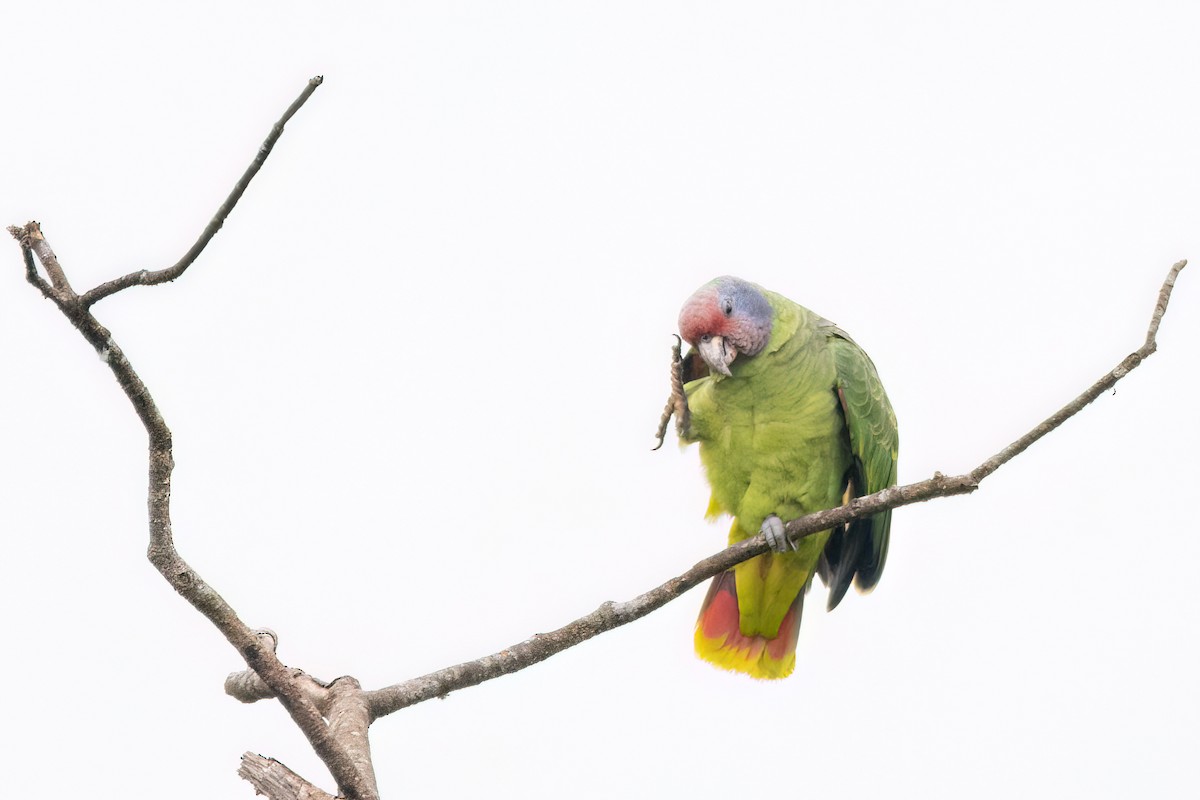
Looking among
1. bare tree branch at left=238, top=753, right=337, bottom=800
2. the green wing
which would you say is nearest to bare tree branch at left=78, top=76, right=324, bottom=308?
bare tree branch at left=238, top=753, right=337, bottom=800

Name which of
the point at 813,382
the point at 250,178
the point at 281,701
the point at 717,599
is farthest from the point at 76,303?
the point at 717,599

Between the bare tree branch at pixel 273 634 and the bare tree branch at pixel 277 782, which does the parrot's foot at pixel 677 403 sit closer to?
the bare tree branch at pixel 273 634

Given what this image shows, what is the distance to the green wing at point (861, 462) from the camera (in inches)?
165

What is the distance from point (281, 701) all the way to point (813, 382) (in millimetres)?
2258

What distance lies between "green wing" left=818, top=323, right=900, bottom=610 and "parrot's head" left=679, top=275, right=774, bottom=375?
0.41 m

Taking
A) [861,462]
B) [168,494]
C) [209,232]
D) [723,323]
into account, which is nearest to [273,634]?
[168,494]

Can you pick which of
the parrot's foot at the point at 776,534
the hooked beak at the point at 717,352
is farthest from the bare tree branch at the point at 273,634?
the hooked beak at the point at 717,352

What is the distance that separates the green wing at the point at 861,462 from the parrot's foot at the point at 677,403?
61cm

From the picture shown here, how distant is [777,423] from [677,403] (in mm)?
388

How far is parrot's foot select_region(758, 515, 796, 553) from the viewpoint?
3.73 metres

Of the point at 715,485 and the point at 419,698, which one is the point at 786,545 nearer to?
the point at 715,485

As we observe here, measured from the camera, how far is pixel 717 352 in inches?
155

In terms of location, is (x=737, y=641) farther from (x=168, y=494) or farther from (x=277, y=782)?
(x=168, y=494)

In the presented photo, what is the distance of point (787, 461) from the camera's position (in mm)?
4090
